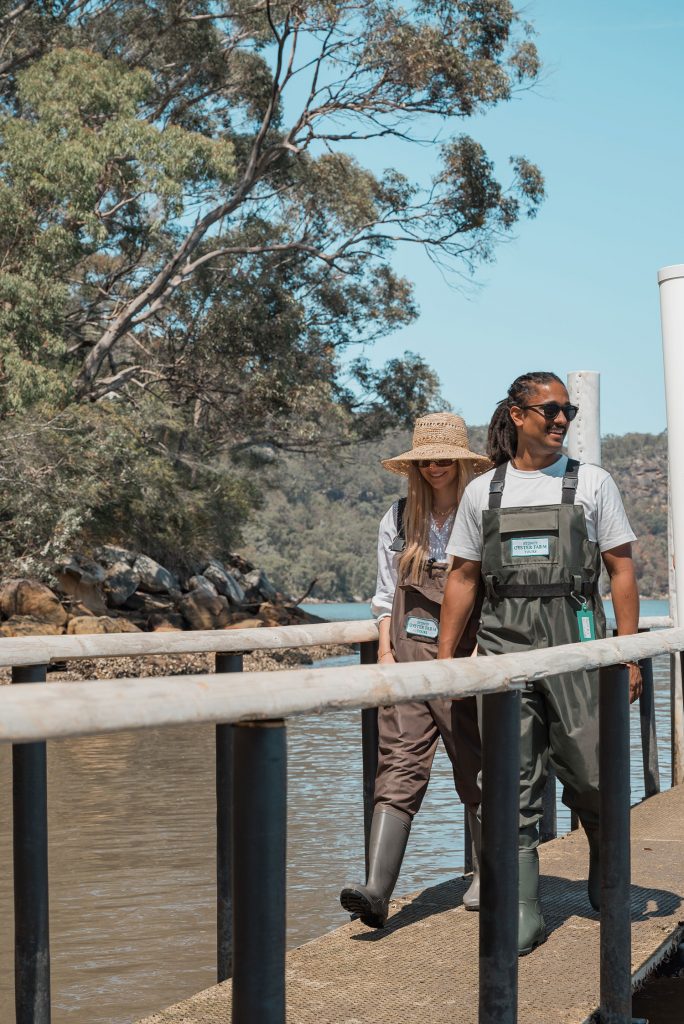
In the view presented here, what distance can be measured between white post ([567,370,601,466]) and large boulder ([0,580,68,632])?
56.4 feet

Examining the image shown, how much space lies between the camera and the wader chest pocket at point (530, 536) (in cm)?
328

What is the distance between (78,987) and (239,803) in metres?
3.55

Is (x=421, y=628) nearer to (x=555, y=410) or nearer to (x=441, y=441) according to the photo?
(x=441, y=441)

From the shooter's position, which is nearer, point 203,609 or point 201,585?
point 203,609

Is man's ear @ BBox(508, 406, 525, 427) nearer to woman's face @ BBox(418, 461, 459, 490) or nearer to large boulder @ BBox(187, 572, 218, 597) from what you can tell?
woman's face @ BBox(418, 461, 459, 490)

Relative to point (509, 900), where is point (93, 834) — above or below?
below

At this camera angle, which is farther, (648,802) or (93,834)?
(93,834)

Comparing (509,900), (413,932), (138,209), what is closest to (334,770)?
(413,932)

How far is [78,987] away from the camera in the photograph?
486 centimetres

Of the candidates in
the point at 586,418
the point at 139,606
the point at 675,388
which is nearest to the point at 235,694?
the point at 675,388

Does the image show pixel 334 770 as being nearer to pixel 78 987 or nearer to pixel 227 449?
pixel 78 987

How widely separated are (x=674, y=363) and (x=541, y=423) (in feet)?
9.60

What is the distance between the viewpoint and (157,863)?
7047 millimetres

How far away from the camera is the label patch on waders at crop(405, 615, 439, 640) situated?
148 inches
